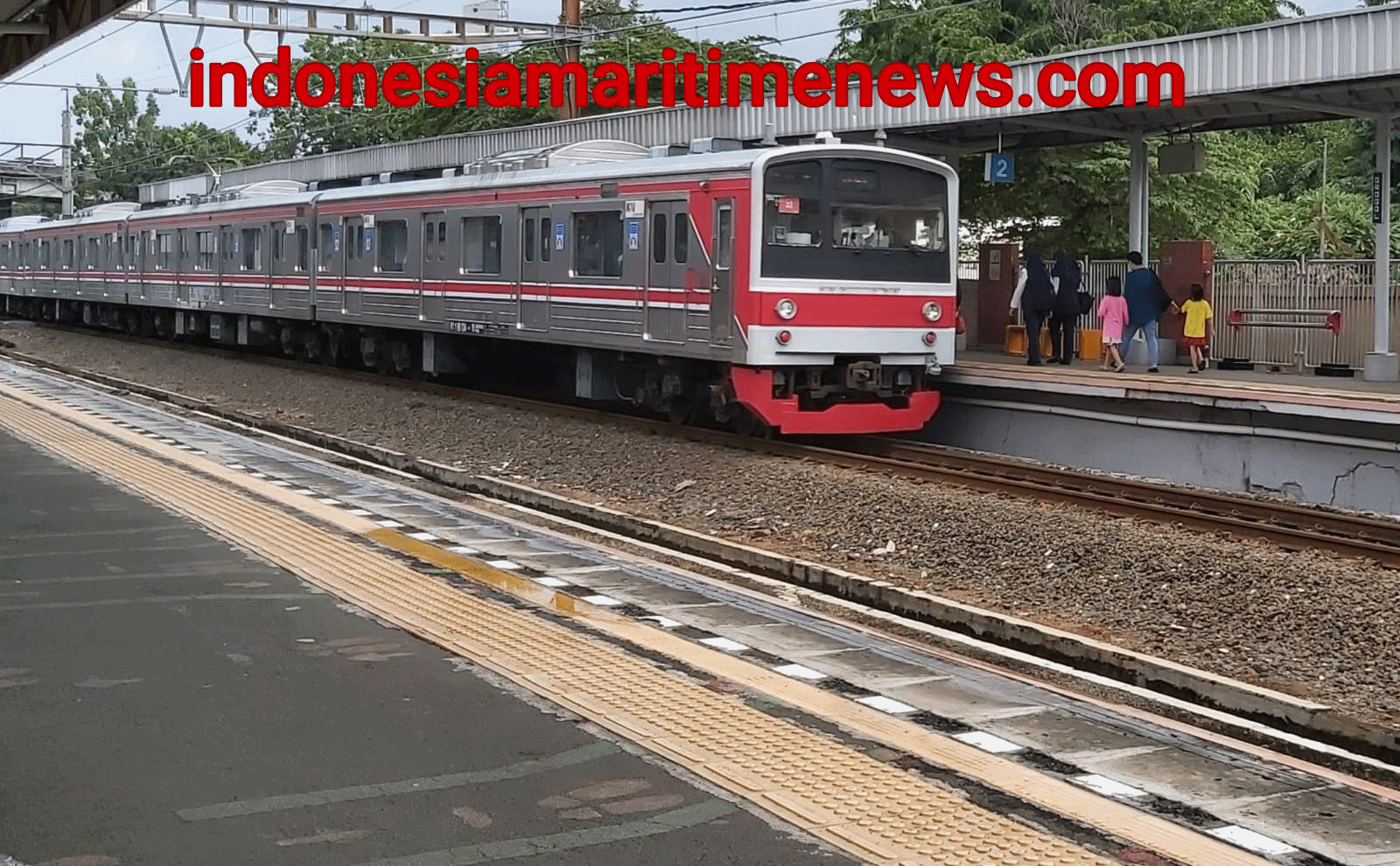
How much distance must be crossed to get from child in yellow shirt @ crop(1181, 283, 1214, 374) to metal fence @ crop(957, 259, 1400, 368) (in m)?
1.04

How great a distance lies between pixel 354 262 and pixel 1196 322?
40.2ft

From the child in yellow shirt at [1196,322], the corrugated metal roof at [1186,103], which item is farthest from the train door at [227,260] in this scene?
the child in yellow shirt at [1196,322]

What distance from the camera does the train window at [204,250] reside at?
31266 millimetres

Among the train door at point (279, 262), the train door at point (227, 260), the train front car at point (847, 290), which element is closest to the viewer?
the train front car at point (847, 290)

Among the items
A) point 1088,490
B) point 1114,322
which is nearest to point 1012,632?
point 1088,490

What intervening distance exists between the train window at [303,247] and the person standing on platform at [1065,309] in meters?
12.3

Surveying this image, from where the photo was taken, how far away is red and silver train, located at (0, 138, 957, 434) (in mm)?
15570

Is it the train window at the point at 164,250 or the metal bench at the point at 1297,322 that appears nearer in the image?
the metal bench at the point at 1297,322

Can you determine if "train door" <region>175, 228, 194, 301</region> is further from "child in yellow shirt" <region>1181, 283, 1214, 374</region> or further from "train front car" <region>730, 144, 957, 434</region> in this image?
"child in yellow shirt" <region>1181, 283, 1214, 374</region>

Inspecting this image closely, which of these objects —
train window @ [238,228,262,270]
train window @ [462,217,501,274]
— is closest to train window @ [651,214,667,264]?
train window @ [462,217,501,274]

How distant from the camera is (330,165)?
132 feet

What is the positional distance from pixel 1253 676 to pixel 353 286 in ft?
61.5

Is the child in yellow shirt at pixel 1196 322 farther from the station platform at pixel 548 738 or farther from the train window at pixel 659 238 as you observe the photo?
the station platform at pixel 548 738

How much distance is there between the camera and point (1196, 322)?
1872cm
